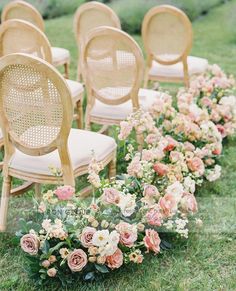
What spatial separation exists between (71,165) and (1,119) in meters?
0.45

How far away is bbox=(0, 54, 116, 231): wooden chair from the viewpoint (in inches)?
121

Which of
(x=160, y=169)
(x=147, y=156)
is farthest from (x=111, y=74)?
(x=160, y=169)

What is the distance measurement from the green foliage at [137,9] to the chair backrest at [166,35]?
369cm

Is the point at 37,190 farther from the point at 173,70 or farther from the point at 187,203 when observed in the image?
the point at 173,70

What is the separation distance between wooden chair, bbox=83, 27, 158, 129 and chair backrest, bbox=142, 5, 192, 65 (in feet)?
3.43

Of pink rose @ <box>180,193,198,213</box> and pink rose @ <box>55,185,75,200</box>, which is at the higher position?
pink rose @ <box>55,185,75,200</box>

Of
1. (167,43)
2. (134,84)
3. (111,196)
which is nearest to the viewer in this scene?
(111,196)

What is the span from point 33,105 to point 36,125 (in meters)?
0.11

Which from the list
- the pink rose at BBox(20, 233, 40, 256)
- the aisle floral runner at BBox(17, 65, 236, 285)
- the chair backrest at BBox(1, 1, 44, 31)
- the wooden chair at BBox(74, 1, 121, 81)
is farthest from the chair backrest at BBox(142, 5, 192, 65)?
the pink rose at BBox(20, 233, 40, 256)

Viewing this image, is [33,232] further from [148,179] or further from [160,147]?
[160,147]

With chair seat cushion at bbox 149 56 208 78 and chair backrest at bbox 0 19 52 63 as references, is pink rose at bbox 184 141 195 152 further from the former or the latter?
Result: chair seat cushion at bbox 149 56 208 78

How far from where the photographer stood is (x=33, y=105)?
3172 mm

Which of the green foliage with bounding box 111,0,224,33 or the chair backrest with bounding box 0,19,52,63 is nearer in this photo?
the chair backrest with bounding box 0,19,52,63

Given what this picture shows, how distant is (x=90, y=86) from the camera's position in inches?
166
